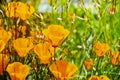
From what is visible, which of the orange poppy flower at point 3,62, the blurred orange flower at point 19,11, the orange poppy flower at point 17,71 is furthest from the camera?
the blurred orange flower at point 19,11

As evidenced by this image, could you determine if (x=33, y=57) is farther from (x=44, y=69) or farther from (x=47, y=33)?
(x=47, y=33)

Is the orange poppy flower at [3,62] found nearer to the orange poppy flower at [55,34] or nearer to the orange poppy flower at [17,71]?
the orange poppy flower at [17,71]

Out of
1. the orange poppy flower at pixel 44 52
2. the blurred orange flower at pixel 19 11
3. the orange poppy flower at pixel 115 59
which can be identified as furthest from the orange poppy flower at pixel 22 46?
the orange poppy flower at pixel 115 59

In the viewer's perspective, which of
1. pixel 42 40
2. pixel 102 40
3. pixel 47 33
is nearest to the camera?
pixel 47 33

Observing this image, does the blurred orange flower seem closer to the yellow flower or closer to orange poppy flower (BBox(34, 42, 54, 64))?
the yellow flower

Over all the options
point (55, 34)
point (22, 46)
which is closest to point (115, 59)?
point (55, 34)

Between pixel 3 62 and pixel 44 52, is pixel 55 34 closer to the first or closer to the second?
pixel 44 52

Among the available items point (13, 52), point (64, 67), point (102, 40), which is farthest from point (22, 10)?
point (102, 40)
